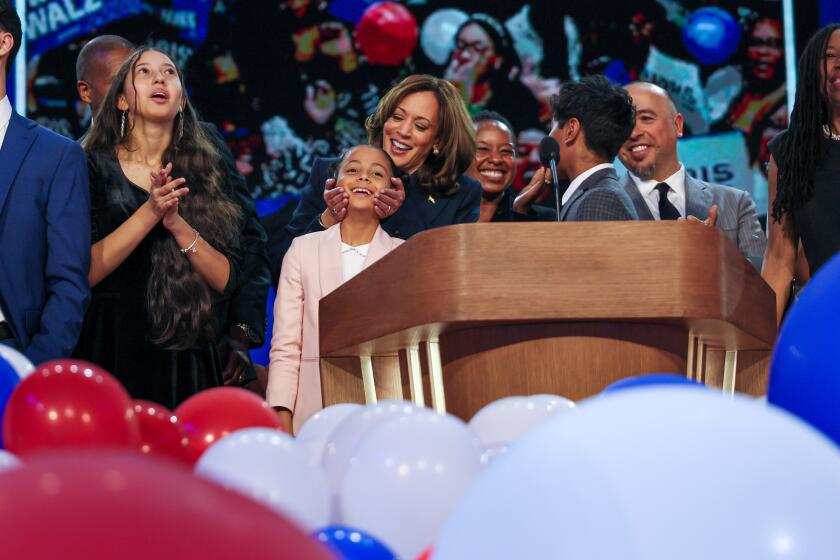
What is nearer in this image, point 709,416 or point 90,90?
point 709,416

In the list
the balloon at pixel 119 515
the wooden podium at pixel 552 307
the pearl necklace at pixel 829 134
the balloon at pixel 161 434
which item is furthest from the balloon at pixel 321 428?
the pearl necklace at pixel 829 134

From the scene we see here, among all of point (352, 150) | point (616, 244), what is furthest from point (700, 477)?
point (352, 150)

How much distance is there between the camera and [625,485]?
0.71 meters

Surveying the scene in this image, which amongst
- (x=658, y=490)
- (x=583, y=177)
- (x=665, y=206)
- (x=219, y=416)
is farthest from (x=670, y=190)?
(x=658, y=490)

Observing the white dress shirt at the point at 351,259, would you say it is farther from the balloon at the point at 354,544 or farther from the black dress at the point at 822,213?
the balloon at the point at 354,544

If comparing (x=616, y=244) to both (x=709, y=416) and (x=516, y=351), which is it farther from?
(x=709, y=416)

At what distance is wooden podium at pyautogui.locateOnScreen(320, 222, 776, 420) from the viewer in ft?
7.25

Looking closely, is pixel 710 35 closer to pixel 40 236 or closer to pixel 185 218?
pixel 185 218

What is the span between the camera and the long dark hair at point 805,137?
3.25m

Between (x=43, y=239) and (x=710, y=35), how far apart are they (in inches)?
141

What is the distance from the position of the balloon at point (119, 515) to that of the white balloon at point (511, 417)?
1155 mm

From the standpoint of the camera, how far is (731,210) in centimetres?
392

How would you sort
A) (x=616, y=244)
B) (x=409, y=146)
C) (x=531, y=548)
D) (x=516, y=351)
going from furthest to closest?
(x=409, y=146) < (x=516, y=351) < (x=616, y=244) < (x=531, y=548)

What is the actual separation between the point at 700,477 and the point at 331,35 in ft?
16.5
